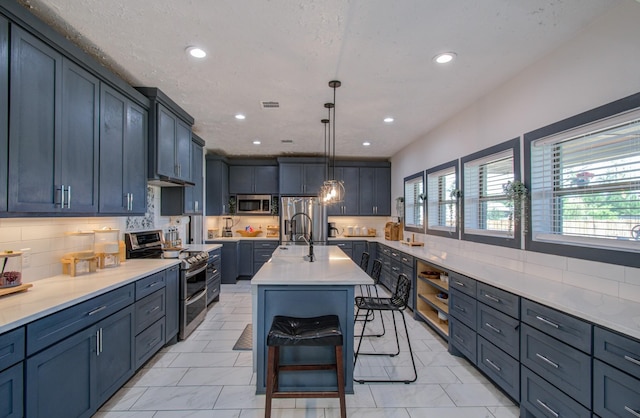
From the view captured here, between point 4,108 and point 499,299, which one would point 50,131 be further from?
point 499,299

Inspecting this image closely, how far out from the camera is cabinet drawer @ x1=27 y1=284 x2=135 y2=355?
4.95ft

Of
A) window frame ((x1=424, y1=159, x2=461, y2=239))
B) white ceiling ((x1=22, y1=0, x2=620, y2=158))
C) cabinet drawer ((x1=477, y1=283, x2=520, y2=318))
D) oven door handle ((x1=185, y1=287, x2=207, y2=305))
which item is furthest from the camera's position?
window frame ((x1=424, y1=159, x2=461, y2=239))

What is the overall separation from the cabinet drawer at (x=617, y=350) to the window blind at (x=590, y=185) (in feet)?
2.22

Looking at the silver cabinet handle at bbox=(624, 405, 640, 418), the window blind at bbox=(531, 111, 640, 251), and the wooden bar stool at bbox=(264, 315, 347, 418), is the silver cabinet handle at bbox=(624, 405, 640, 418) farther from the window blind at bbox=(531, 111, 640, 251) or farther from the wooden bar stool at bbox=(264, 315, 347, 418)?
the wooden bar stool at bbox=(264, 315, 347, 418)

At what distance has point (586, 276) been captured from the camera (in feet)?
6.54

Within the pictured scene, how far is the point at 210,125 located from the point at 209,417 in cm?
359

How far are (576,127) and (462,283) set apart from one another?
1.52 meters

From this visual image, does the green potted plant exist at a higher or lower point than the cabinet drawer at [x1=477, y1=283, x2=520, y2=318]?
higher

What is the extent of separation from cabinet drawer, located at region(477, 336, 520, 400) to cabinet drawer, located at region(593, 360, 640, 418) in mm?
553

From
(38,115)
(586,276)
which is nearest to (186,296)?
(38,115)

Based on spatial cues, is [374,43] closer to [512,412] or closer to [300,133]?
[300,133]

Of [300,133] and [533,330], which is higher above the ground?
[300,133]

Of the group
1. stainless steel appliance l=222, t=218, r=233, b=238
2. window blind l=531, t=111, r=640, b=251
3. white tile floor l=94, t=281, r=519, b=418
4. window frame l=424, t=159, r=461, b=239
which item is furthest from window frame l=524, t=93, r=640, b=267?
stainless steel appliance l=222, t=218, r=233, b=238

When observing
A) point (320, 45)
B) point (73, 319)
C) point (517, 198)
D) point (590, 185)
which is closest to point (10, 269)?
point (73, 319)
